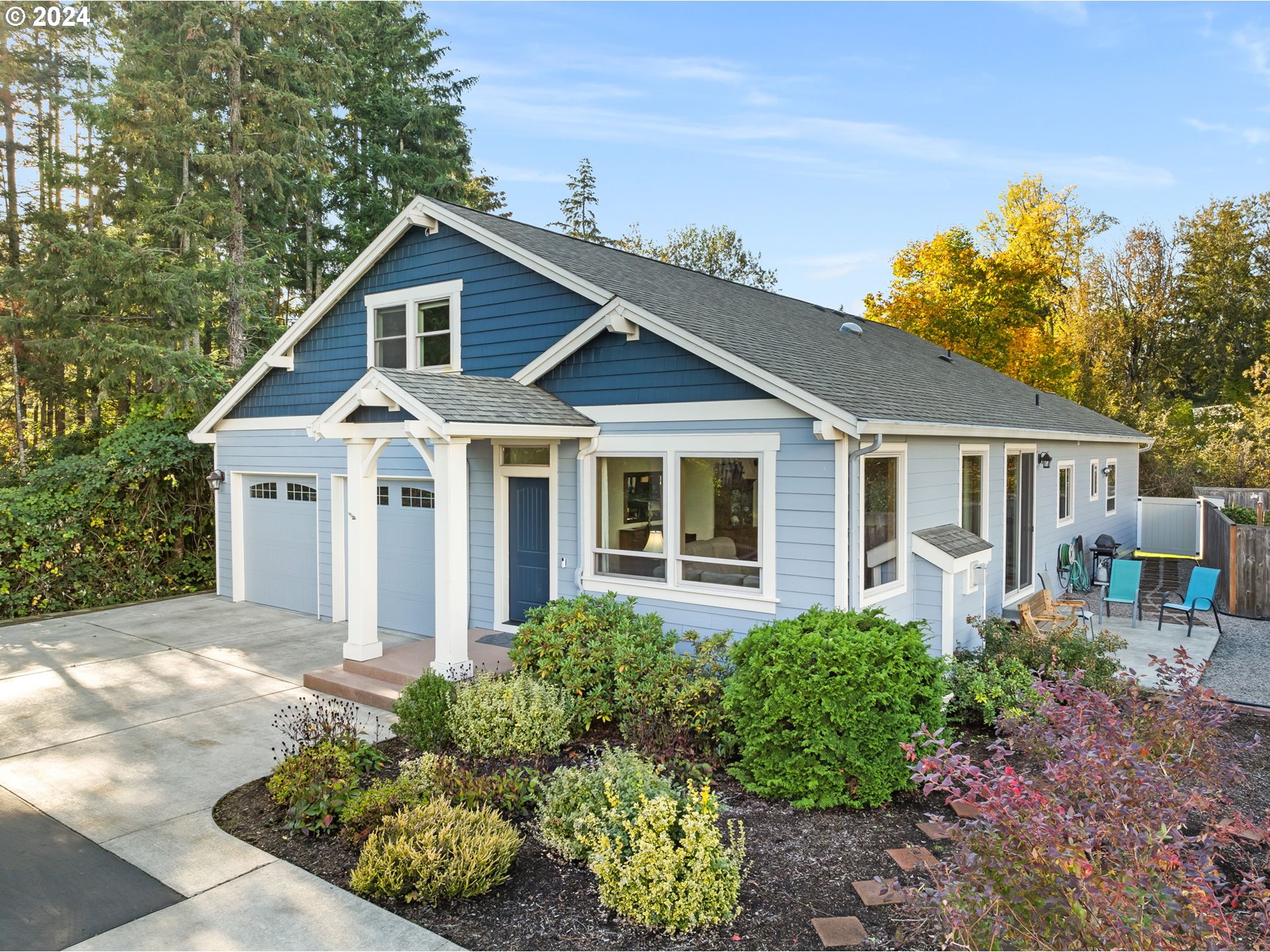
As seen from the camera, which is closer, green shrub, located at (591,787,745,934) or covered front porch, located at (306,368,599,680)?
green shrub, located at (591,787,745,934)

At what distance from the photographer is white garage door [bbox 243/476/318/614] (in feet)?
40.3

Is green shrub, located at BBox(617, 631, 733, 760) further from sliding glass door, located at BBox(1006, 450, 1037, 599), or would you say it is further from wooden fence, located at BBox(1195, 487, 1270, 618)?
wooden fence, located at BBox(1195, 487, 1270, 618)

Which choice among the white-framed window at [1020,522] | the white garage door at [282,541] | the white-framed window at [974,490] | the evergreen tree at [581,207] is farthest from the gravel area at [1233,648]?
the evergreen tree at [581,207]

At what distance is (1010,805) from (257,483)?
1279 cm

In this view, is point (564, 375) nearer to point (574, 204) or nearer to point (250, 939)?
point (250, 939)

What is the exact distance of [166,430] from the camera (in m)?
14.0

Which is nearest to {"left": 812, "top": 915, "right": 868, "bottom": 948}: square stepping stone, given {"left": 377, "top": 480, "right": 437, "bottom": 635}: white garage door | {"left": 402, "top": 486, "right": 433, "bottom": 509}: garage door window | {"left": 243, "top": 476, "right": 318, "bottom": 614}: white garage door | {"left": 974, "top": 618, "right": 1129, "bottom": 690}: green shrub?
{"left": 974, "top": 618, "right": 1129, "bottom": 690}: green shrub

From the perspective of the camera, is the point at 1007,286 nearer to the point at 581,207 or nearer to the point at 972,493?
the point at 972,493

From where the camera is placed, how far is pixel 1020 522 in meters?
11.4

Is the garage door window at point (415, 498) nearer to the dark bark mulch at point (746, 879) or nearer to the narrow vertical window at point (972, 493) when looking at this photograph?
the dark bark mulch at point (746, 879)

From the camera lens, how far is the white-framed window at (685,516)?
7.56m

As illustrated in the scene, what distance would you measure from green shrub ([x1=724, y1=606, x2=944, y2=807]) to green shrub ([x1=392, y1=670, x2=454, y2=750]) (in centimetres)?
238

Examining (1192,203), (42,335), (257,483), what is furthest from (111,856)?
(1192,203)

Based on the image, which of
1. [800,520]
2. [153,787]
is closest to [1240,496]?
[800,520]
